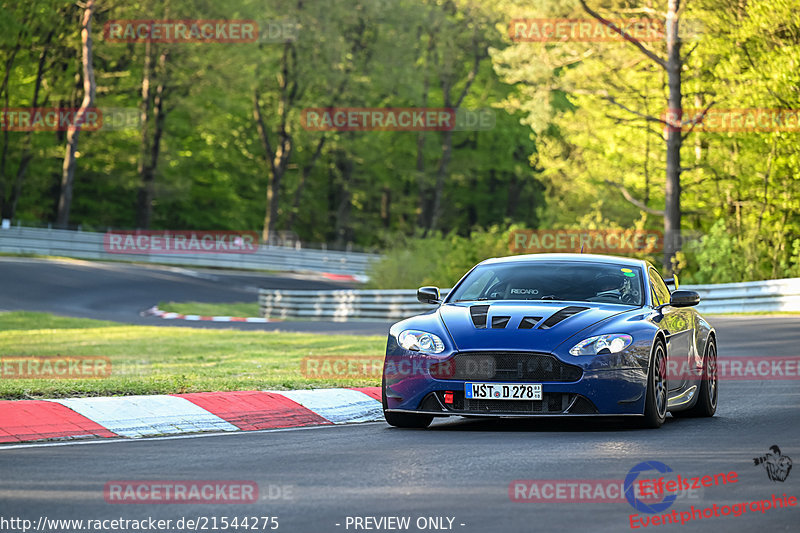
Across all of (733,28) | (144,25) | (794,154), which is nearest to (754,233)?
(794,154)

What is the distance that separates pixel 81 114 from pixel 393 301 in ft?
94.5

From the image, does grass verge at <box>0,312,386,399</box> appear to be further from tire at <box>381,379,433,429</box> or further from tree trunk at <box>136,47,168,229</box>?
tree trunk at <box>136,47,168,229</box>

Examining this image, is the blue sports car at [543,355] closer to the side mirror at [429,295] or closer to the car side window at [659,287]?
Answer: the side mirror at [429,295]

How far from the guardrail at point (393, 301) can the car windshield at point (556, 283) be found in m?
15.8

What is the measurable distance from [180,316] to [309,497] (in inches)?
1115

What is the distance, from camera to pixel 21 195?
64.1 m

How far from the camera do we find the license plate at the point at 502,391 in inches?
381

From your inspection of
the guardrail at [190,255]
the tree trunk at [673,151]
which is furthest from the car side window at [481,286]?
the guardrail at [190,255]

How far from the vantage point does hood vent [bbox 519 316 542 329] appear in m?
9.96

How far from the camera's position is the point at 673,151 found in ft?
123

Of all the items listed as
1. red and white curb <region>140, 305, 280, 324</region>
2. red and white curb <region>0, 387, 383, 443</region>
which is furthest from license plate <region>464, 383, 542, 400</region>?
red and white curb <region>140, 305, 280, 324</region>

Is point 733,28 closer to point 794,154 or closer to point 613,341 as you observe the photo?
point 794,154

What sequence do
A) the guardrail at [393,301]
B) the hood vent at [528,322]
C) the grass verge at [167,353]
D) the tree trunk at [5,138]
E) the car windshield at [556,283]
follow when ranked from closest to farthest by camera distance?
1. the hood vent at [528,322]
2. the car windshield at [556,283]
3. the grass verge at [167,353]
4. the guardrail at [393,301]
5. the tree trunk at [5,138]

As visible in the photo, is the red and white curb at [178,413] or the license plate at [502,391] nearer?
the red and white curb at [178,413]
